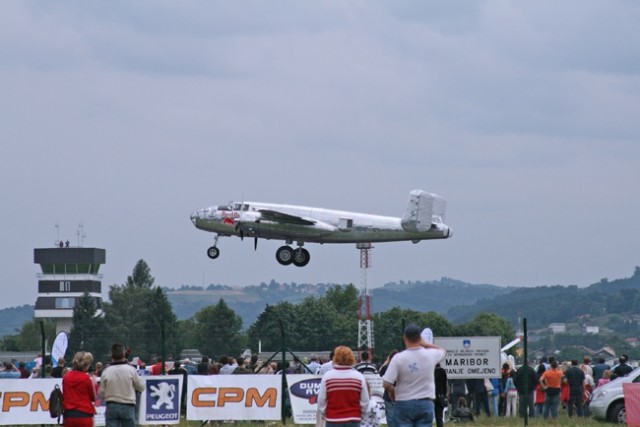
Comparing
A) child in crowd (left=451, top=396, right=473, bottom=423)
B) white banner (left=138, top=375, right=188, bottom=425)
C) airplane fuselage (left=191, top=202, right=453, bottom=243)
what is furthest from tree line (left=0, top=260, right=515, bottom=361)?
white banner (left=138, top=375, right=188, bottom=425)

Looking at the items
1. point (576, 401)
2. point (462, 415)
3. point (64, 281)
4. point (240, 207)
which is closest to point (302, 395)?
point (462, 415)

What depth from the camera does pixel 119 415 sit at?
19.4 metres

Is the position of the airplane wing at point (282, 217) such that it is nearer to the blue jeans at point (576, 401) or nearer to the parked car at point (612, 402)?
the blue jeans at point (576, 401)

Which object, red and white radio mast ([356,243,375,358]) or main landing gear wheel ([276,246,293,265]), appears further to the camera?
red and white radio mast ([356,243,375,358])

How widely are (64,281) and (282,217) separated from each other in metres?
130

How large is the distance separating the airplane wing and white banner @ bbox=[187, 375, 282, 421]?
30.3 metres

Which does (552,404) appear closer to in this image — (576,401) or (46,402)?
(576,401)

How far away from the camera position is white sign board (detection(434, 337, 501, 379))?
29.3 meters

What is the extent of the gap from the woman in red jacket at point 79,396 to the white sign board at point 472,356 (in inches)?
468

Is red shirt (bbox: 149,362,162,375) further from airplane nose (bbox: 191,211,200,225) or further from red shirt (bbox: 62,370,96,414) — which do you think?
airplane nose (bbox: 191,211,200,225)

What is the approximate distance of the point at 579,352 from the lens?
36.2 m

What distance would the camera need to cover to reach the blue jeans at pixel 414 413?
17.0 m

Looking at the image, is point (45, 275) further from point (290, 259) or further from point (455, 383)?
point (455, 383)

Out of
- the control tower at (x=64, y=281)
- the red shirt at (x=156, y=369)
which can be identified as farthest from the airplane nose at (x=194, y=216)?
the control tower at (x=64, y=281)
